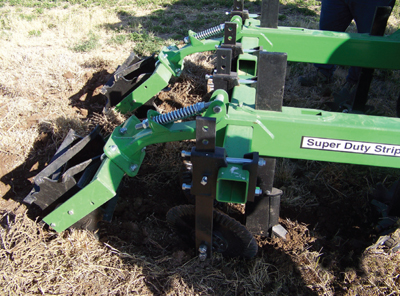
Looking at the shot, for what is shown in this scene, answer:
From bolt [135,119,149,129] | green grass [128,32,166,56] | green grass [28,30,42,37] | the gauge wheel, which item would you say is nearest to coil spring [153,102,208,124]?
bolt [135,119,149,129]

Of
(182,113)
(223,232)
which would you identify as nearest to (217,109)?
(182,113)

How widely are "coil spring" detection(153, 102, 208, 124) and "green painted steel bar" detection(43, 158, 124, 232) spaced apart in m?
0.52

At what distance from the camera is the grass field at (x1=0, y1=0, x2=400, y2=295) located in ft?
7.88

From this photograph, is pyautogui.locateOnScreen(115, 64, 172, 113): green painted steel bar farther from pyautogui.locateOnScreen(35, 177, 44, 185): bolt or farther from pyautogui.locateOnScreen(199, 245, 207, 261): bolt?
pyautogui.locateOnScreen(199, 245, 207, 261): bolt

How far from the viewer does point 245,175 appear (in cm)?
174

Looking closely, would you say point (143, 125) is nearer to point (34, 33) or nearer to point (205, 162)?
point (205, 162)

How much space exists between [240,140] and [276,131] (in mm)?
232

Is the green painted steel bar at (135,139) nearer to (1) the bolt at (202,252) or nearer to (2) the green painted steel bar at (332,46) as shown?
(1) the bolt at (202,252)

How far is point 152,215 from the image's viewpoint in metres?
2.95

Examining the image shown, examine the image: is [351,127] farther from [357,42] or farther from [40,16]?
[40,16]

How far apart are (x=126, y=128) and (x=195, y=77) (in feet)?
8.69

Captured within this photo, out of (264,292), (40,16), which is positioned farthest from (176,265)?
(40,16)

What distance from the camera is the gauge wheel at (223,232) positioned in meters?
2.34

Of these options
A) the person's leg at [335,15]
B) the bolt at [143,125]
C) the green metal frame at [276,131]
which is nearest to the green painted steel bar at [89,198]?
the green metal frame at [276,131]
